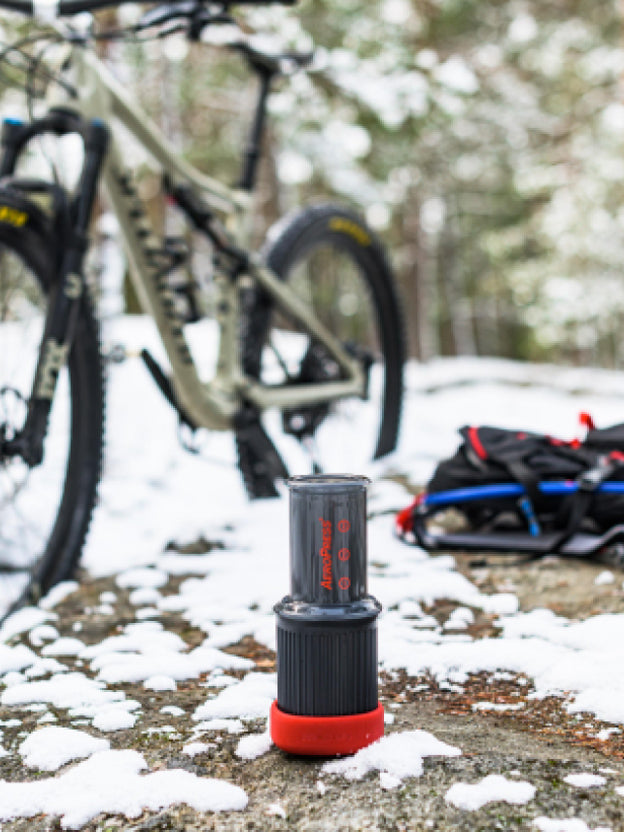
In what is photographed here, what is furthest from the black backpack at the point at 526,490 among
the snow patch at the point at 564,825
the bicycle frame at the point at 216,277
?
the snow patch at the point at 564,825

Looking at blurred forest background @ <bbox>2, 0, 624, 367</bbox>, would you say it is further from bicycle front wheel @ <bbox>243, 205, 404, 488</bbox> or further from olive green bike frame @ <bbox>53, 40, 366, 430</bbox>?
olive green bike frame @ <bbox>53, 40, 366, 430</bbox>

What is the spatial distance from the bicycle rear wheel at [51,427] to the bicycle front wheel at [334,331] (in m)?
0.92

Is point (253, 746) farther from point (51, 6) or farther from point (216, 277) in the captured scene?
point (216, 277)

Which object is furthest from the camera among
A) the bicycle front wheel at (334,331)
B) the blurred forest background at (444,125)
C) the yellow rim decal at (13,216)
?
the blurred forest background at (444,125)

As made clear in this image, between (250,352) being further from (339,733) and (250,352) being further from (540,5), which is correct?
(540,5)

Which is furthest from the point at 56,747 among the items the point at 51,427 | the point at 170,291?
the point at 170,291

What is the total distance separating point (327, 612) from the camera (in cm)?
118

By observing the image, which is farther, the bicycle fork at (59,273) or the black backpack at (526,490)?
the black backpack at (526,490)

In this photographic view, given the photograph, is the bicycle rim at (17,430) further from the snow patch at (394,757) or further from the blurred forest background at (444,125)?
the blurred forest background at (444,125)

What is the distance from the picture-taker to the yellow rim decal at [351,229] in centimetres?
341

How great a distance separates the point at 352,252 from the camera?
3.59m

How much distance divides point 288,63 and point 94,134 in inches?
46.3

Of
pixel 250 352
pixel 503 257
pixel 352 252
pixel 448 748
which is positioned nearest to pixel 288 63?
pixel 352 252

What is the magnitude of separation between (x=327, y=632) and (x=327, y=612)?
3cm
